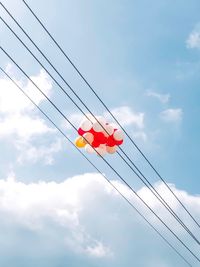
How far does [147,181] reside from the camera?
10.2m

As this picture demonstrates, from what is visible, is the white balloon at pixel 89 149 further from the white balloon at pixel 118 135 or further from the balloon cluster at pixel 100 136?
the white balloon at pixel 118 135

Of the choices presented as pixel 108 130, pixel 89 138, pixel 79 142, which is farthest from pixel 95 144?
pixel 79 142

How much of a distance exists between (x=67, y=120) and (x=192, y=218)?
5.81 meters

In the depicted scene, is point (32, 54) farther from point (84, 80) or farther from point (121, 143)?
point (121, 143)

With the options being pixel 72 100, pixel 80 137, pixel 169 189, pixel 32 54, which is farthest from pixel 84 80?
pixel 169 189

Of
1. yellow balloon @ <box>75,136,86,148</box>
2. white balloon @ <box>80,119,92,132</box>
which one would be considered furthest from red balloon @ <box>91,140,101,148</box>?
yellow balloon @ <box>75,136,86,148</box>

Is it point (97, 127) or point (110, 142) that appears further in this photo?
point (110, 142)

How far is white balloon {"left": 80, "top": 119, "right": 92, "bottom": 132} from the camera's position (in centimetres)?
1051

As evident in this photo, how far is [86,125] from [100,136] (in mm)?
475

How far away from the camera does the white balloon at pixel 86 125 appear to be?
10508 millimetres

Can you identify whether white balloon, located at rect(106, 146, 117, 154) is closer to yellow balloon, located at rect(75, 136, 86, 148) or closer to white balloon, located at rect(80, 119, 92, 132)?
white balloon, located at rect(80, 119, 92, 132)

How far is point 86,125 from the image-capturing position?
34.7 ft

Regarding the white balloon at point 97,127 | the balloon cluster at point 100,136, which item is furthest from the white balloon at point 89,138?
the white balloon at point 97,127

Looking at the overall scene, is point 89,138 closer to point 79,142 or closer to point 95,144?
point 95,144
